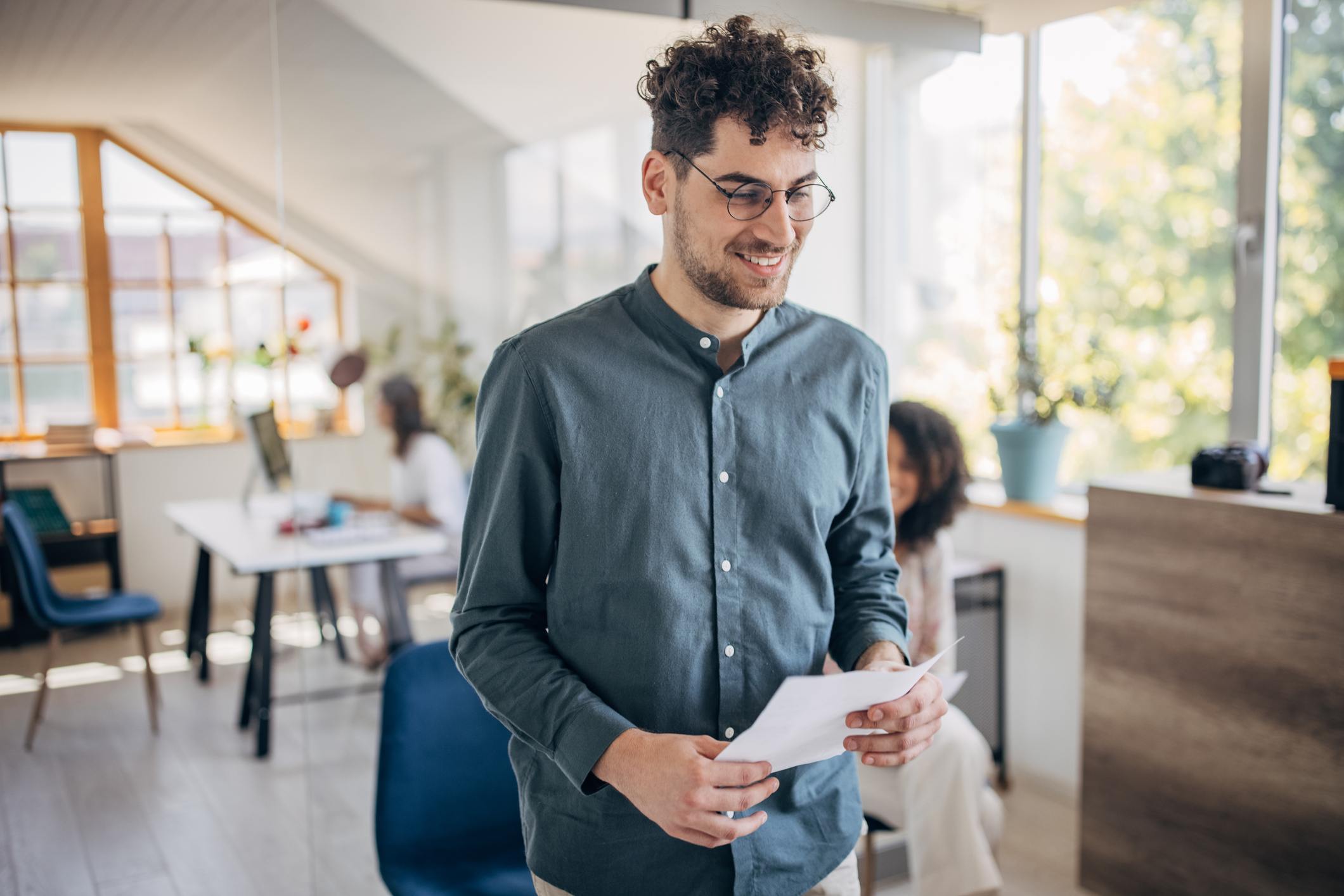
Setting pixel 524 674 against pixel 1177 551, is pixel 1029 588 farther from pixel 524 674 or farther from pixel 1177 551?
pixel 524 674

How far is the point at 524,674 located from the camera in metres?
1.17

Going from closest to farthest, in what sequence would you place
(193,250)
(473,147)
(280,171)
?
(280,171) → (473,147) → (193,250)

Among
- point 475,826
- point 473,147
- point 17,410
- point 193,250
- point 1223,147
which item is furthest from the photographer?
→ point 193,250

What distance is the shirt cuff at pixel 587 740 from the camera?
1.10m

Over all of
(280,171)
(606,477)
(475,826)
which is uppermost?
(280,171)

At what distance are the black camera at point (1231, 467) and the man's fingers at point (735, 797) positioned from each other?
5.92 feet

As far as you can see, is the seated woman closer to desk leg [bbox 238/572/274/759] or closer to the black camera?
the black camera

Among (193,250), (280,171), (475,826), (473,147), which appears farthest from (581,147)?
(193,250)

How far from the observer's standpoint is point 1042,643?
11.2ft

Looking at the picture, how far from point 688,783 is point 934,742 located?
4.44ft

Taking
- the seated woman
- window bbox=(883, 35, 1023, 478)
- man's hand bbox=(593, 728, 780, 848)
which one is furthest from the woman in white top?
window bbox=(883, 35, 1023, 478)

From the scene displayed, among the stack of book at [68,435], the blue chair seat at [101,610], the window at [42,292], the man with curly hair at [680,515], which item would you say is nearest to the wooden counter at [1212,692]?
the man with curly hair at [680,515]

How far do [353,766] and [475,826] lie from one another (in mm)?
964

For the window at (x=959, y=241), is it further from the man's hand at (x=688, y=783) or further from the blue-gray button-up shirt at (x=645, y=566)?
the man's hand at (x=688, y=783)
